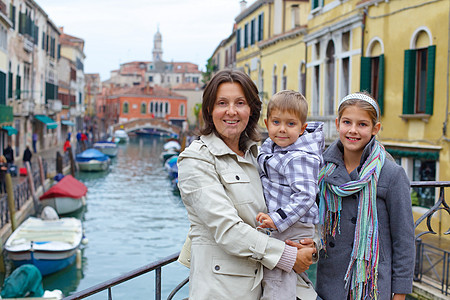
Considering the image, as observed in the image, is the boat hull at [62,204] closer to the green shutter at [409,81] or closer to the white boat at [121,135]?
the green shutter at [409,81]

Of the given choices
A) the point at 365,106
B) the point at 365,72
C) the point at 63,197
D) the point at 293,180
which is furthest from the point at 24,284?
the point at 63,197

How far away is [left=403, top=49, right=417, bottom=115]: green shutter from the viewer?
10.3 meters

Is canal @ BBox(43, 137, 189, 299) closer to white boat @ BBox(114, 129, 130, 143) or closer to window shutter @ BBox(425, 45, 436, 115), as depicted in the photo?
window shutter @ BBox(425, 45, 436, 115)

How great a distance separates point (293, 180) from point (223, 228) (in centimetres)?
33

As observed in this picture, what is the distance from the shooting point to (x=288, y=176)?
199 centimetres

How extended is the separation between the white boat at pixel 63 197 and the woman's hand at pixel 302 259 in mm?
15717

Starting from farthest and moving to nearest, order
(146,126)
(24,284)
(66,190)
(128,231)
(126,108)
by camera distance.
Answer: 1. (126,108)
2. (146,126)
3. (66,190)
4. (128,231)
5. (24,284)

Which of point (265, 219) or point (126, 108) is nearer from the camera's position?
point (265, 219)

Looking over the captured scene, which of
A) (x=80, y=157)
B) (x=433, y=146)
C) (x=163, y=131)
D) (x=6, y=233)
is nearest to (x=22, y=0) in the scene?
(x=80, y=157)

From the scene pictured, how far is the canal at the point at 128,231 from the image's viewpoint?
11.5 metres

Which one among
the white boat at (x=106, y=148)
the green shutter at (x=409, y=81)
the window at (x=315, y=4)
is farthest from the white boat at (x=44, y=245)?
the white boat at (x=106, y=148)

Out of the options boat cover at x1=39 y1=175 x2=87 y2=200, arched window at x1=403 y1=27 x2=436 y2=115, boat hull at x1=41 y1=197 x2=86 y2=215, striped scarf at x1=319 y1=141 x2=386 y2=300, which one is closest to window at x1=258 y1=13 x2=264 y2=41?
boat cover at x1=39 y1=175 x2=87 y2=200

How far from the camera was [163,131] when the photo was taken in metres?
57.5

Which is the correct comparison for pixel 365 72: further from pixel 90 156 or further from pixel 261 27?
pixel 90 156
